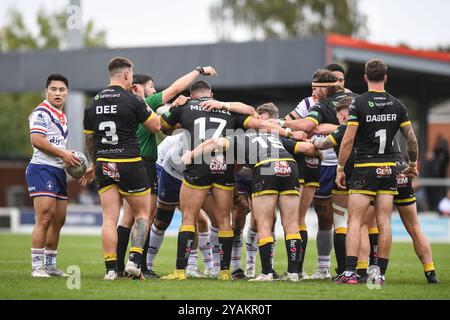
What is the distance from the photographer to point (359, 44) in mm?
23938

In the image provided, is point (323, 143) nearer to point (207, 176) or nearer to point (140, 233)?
point (207, 176)

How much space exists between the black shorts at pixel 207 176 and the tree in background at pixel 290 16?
42.9 metres

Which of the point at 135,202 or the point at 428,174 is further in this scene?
the point at 428,174

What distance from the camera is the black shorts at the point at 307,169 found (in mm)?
10955

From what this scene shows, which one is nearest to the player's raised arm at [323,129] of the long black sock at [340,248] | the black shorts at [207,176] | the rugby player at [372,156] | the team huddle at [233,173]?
the team huddle at [233,173]

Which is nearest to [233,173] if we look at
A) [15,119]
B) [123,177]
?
[123,177]

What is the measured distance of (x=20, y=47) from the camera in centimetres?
5762

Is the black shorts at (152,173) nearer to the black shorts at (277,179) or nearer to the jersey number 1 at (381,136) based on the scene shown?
the black shorts at (277,179)

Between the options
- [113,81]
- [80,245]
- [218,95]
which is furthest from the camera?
[218,95]

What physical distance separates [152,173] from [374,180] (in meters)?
2.93

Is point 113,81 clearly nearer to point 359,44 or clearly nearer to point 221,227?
point 221,227

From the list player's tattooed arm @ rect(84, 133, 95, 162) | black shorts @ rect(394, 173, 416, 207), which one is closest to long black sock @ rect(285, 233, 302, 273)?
black shorts @ rect(394, 173, 416, 207)
